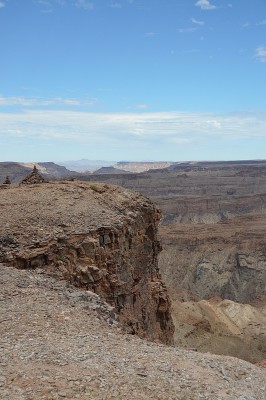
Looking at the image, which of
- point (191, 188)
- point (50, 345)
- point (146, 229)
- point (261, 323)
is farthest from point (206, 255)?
point (191, 188)

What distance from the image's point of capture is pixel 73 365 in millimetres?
8922

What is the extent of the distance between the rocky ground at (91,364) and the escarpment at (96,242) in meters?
3.48

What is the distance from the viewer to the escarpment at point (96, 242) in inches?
628

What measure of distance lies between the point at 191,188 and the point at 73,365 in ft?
464

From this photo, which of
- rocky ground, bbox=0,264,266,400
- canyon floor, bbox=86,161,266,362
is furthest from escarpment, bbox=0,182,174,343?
canyon floor, bbox=86,161,266,362

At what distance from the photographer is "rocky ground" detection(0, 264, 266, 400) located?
8.16 meters

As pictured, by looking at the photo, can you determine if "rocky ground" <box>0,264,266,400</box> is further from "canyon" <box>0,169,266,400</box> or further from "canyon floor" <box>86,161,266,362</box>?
"canyon floor" <box>86,161,266,362</box>

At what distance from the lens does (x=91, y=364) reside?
9.04m

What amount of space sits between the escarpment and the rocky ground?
3.48m

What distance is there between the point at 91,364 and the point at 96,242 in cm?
814

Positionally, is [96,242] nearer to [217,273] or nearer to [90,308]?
[90,308]

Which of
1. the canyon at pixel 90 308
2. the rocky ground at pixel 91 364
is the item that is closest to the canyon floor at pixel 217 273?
the canyon at pixel 90 308

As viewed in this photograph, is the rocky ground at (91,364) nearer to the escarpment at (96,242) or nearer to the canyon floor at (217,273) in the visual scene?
the escarpment at (96,242)

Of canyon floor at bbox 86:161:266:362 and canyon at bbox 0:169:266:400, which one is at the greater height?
canyon at bbox 0:169:266:400
